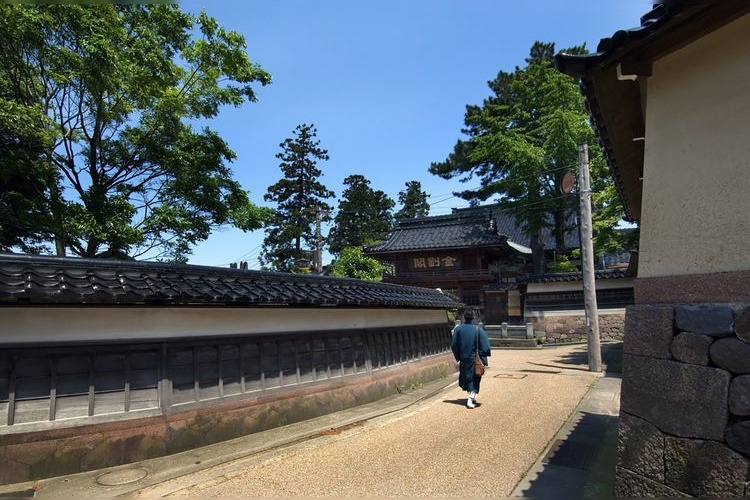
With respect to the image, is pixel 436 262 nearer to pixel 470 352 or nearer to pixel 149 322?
pixel 470 352

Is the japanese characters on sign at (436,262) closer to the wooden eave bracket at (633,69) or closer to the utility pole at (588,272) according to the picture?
the utility pole at (588,272)

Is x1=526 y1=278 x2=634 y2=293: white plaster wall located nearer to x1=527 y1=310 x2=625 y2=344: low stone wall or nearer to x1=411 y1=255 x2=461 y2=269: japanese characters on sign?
x1=527 y1=310 x2=625 y2=344: low stone wall

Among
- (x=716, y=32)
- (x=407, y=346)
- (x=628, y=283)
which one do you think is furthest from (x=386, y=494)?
(x=628, y=283)

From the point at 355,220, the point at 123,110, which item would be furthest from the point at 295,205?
the point at 123,110

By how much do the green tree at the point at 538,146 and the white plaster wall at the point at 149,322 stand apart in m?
22.0

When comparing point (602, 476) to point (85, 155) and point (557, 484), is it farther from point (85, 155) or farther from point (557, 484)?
point (85, 155)

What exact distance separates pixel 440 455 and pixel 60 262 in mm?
5843

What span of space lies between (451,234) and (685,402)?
111 ft

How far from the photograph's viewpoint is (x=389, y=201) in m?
64.8

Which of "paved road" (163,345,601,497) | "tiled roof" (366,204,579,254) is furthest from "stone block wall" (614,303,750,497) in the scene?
"tiled roof" (366,204,579,254)

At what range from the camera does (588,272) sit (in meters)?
15.1

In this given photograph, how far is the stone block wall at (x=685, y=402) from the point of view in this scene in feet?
11.4

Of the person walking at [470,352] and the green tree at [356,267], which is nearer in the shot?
the person walking at [470,352]

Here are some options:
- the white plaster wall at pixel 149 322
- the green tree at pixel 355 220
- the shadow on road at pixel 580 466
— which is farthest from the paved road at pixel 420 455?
the green tree at pixel 355 220
